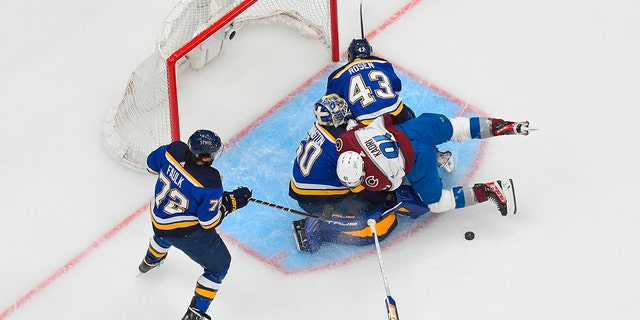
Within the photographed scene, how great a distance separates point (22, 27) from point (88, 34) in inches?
16.9

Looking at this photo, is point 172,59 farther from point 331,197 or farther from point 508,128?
point 508,128

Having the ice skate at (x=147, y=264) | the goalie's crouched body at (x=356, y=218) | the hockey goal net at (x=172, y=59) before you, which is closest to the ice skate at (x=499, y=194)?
the goalie's crouched body at (x=356, y=218)

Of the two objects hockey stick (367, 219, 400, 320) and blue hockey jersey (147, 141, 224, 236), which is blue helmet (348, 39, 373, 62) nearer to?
hockey stick (367, 219, 400, 320)

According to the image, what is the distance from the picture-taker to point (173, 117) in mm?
6367

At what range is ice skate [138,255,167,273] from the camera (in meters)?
6.17

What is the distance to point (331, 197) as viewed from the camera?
6207mm

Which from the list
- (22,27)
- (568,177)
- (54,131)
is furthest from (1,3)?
(568,177)

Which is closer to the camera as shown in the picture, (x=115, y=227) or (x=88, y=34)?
(x=115, y=227)

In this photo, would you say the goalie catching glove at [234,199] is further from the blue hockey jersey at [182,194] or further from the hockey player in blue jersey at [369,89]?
the hockey player in blue jersey at [369,89]

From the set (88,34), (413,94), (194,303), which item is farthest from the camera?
(88,34)

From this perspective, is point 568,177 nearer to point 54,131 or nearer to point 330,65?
point 330,65

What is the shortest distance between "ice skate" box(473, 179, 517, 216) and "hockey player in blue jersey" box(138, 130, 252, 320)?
47.2 inches

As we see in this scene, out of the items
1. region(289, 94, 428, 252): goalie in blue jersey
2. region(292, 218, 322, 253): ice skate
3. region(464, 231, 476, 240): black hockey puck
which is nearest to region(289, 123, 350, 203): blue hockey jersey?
region(289, 94, 428, 252): goalie in blue jersey

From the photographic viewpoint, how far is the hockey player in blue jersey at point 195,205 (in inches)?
219
